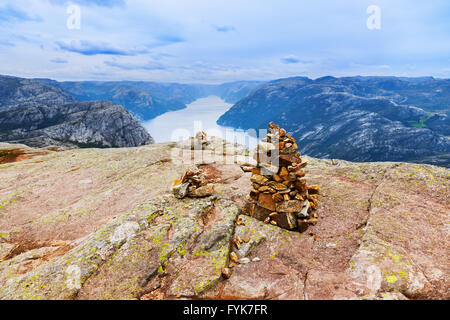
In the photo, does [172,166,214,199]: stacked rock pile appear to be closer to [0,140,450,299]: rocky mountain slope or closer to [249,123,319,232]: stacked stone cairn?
[0,140,450,299]: rocky mountain slope

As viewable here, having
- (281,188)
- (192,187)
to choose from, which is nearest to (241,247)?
(281,188)

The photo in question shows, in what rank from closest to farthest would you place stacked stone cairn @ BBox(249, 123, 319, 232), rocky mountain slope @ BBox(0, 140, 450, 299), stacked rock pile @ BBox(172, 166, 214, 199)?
rocky mountain slope @ BBox(0, 140, 450, 299) → stacked stone cairn @ BBox(249, 123, 319, 232) → stacked rock pile @ BBox(172, 166, 214, 199)

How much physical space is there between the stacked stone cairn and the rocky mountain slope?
88 cm

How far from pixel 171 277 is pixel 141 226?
4.78m

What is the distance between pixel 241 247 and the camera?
14023 millimetres

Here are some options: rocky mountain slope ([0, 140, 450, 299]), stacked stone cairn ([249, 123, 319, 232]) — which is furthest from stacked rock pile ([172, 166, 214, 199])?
stacked stone cairn ([249, 123, 319, 232])

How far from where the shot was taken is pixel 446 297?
32.2 feet

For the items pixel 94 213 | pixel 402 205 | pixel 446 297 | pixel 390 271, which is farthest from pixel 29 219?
pixel 402 205

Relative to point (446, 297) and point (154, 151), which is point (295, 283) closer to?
point (446, 297)

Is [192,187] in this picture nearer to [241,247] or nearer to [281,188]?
[241,247]

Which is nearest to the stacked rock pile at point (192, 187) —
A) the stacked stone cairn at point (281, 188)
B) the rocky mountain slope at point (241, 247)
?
the rocky mountain slope at point (241, 247)

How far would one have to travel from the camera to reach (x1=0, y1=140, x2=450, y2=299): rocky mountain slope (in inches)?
438

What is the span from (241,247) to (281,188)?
5634mm

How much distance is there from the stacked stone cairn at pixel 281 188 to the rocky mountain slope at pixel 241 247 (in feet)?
2.90
